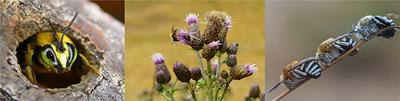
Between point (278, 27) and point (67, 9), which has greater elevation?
point (67, 9)

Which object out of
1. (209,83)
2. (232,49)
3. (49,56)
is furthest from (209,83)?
(49,56)

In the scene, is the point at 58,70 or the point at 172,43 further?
the point at 172,43

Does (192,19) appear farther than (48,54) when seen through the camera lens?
Yes

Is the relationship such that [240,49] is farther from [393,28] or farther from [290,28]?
[393,28]

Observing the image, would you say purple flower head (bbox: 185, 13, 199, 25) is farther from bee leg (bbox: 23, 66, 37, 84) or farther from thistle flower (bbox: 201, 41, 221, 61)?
bee leg (bbox: 23, 66, 37, 84)

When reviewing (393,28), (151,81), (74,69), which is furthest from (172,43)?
(393,28)

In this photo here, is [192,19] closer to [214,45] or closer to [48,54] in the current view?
[214,45]

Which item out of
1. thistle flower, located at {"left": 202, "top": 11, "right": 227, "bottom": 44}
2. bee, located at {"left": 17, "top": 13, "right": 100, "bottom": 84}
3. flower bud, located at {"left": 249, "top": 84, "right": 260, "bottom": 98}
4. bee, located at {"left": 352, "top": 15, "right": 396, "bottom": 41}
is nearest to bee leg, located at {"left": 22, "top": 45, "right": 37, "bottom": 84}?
bee, located at {"left": 17, "top": 13, "right": 100, "bottom": 84}
